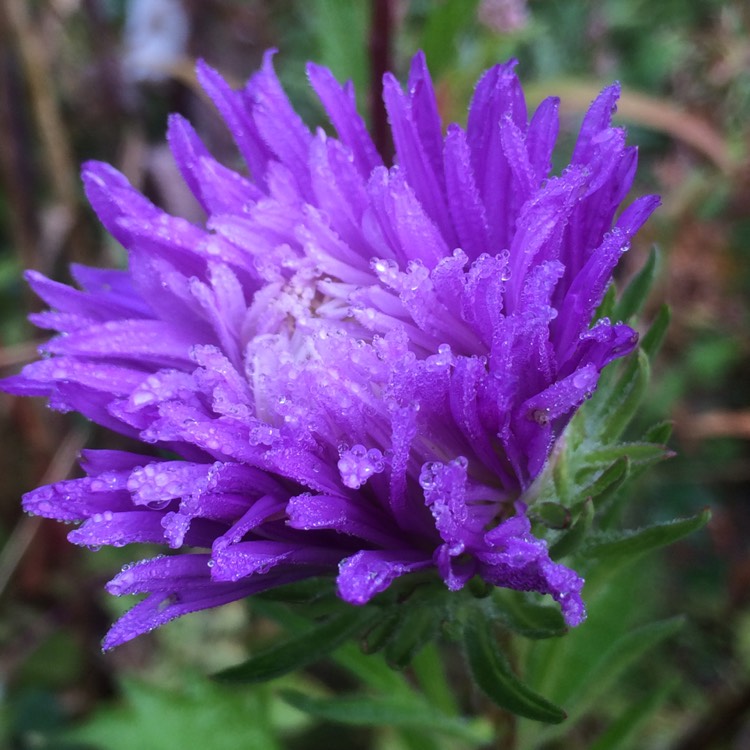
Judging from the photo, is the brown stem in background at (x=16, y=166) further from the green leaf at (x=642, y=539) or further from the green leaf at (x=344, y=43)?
the green leaf at (x=642, y=539)

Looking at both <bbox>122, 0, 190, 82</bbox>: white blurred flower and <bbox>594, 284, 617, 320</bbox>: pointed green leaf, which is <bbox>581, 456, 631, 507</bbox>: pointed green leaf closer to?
<bbox>594, 284, 617, 320</bbox>: pointed green leaf

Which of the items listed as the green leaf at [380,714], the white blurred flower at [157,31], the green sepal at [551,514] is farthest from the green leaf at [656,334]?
the white blurred flower at [157,31]

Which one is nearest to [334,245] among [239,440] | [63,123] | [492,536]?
[239,440]

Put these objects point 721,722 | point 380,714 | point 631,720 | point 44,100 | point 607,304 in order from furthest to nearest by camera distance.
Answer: point 44,100
point 721,722
point 631,720
point 380,714
point 607,304

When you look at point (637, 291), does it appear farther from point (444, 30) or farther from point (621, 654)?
point (444, 30)

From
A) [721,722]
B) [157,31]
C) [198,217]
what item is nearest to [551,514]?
[721,722]

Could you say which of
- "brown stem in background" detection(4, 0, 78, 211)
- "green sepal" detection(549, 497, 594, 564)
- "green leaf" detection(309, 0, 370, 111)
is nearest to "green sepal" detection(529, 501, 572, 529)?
"green sepal" detection(549, 497, 594, 564)
